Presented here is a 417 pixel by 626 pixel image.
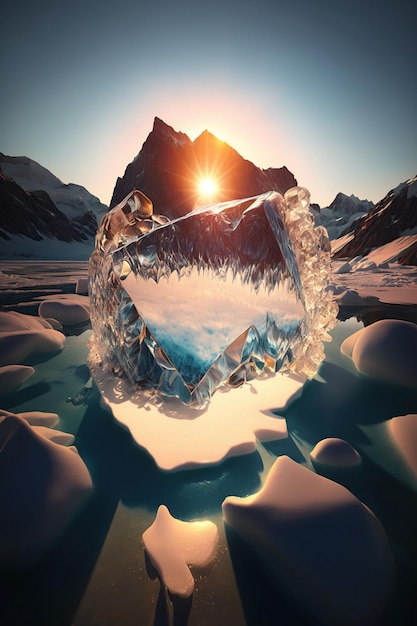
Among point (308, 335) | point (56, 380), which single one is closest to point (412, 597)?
point (308, 335)

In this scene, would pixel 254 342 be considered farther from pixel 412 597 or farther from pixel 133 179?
pixel 133 179

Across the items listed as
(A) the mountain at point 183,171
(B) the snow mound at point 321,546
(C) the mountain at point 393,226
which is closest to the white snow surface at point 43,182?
(A) the mountain at point 183,171

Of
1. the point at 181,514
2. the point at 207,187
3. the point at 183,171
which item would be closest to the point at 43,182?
the point at 183,171

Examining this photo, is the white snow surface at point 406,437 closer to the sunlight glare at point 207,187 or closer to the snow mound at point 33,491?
the snow mound at point 33,491

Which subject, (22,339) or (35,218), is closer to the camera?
(22,339)

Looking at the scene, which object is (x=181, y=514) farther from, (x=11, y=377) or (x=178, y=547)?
(x=11, y=377)

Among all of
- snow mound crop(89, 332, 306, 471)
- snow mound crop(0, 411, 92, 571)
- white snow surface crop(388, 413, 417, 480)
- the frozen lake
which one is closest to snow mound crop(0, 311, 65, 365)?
the frozen lake
